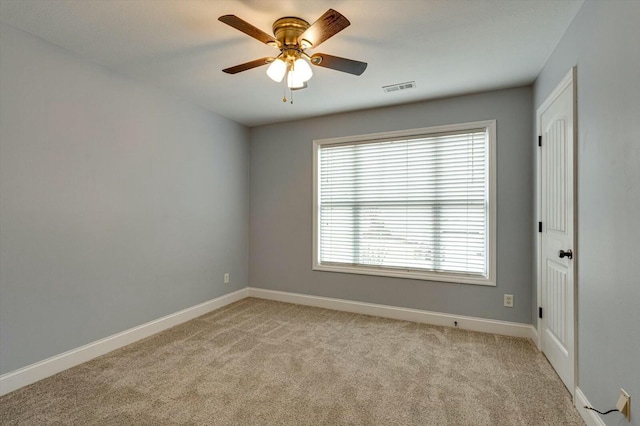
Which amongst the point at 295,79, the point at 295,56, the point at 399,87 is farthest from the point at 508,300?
the point at 295,56

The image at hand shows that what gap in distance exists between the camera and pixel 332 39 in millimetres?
2336

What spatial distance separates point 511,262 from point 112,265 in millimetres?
3907

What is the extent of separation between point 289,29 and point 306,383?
2.52 m

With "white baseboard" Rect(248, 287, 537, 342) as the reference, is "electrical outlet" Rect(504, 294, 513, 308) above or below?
above

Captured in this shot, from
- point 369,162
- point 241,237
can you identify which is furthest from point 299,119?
point 241,237

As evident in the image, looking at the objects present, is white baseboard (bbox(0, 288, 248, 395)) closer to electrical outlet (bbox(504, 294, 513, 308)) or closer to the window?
the window

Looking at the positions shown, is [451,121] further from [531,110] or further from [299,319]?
[299,319]

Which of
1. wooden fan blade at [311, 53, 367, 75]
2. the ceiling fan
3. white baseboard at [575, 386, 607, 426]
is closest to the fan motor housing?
the ceiling fan

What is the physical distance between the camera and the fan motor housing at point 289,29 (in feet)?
6.72

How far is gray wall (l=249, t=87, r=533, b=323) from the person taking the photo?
3.12 meters

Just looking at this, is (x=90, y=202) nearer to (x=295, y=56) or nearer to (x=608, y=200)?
(x=295, y=56)

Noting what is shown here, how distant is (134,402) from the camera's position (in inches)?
79.8

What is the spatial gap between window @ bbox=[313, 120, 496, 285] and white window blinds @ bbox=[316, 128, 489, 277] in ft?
0.03

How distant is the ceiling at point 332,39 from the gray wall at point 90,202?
28 cm
